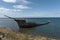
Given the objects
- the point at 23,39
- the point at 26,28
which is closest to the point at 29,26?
the point at 26,28

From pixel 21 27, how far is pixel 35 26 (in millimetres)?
2420

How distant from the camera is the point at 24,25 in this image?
25.3 m

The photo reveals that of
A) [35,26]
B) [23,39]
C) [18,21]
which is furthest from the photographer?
[35,26]


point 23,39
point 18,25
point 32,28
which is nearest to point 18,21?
point 18,25

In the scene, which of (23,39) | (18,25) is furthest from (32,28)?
(23,39)

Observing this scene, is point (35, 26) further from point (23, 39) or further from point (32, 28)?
point (23, 39)

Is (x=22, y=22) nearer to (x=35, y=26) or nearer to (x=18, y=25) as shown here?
(x=18, y=25)

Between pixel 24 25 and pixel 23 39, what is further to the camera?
pixel 24 25

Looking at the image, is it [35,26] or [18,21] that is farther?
[35,26]

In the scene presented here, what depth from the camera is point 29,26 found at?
1017 inches

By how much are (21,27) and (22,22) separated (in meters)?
0.82

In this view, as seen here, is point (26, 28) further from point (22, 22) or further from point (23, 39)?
point (23, 39)

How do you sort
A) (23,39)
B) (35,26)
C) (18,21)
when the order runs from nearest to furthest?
(23,39) < (18,21) < (35,26)

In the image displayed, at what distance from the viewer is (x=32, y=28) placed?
1038 inches
